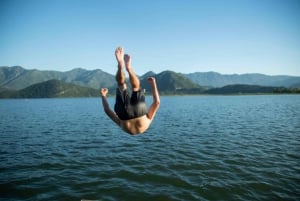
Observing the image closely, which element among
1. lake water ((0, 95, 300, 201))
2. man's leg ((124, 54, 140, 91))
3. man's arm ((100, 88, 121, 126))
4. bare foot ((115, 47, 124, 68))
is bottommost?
lake water ((0, 95, 300, 201))

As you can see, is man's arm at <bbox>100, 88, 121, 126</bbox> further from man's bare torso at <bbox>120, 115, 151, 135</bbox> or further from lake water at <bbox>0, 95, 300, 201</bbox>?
lake water at <bbox>0, 95, 300, 201</bbox>

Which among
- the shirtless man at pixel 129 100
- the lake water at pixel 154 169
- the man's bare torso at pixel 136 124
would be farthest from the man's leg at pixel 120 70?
the lake water at pixel 154 169

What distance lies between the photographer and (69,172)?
16453 millimetres

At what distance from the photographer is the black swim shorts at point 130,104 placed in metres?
5.73

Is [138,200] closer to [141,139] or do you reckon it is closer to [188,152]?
[188,152]

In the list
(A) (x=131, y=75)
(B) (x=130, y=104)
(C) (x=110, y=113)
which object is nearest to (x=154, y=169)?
(C) (x=110, y=113)

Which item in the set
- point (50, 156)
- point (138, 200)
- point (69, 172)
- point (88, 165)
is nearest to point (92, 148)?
point (50, 156)

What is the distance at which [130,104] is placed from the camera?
5762 millimetres

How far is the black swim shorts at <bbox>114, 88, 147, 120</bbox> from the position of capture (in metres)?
5.73

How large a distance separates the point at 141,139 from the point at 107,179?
13.7 m

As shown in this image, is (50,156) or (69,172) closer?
(69,172)

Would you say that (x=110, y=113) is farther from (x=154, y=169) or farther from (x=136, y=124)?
(x=154, y=169)

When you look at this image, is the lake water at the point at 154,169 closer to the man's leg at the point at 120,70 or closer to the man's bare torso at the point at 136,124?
the man's bare torso at the point at 136,124

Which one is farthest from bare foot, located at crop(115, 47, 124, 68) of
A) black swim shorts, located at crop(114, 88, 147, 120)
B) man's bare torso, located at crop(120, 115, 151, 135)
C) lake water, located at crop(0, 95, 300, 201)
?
lake water, located at crop(0, 95, 300, 201)
